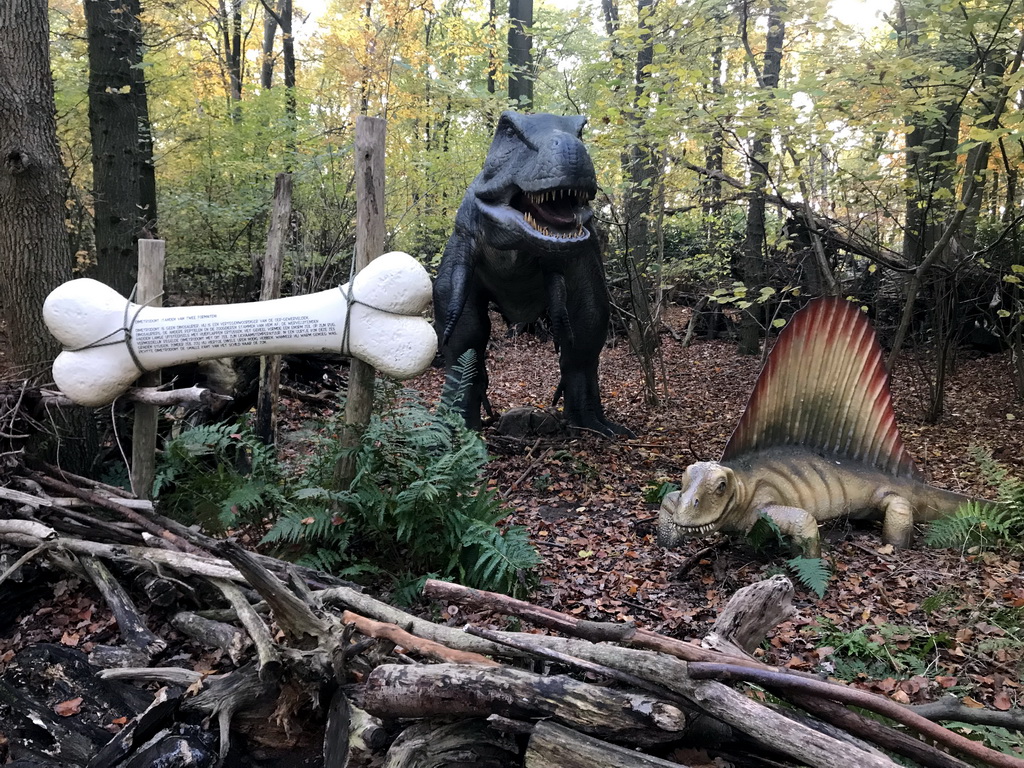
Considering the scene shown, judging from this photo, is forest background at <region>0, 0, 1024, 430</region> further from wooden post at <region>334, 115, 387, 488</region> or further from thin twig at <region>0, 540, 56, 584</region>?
wooden post at <region>334, 115, 387, 488</region>

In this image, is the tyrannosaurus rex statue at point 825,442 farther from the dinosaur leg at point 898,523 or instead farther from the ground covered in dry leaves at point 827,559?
the ground covered in dry leaves at point 827,559

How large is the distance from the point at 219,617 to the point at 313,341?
1.36 m

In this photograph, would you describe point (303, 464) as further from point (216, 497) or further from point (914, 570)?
point (914, 570)

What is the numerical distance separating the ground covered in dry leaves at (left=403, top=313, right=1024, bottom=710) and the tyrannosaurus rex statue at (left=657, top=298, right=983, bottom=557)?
24cm

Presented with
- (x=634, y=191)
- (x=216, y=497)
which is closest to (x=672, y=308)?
(x=634, y=191)

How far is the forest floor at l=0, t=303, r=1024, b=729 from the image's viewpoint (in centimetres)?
287

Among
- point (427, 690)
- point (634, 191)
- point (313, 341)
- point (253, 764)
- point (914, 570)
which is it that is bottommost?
point (253, 764)

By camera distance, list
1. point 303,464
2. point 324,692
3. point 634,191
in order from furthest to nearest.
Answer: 1. point 634,191
2. point 303,464
3. point 324,692

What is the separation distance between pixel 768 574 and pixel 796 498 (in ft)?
1.90

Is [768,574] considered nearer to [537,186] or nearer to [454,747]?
[454,747]

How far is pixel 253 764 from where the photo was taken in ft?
8.10

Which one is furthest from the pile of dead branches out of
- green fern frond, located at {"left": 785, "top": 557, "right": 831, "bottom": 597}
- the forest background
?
the forest background

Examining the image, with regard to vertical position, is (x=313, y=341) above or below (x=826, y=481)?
above

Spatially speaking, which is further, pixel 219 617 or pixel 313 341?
pixel 313 341
